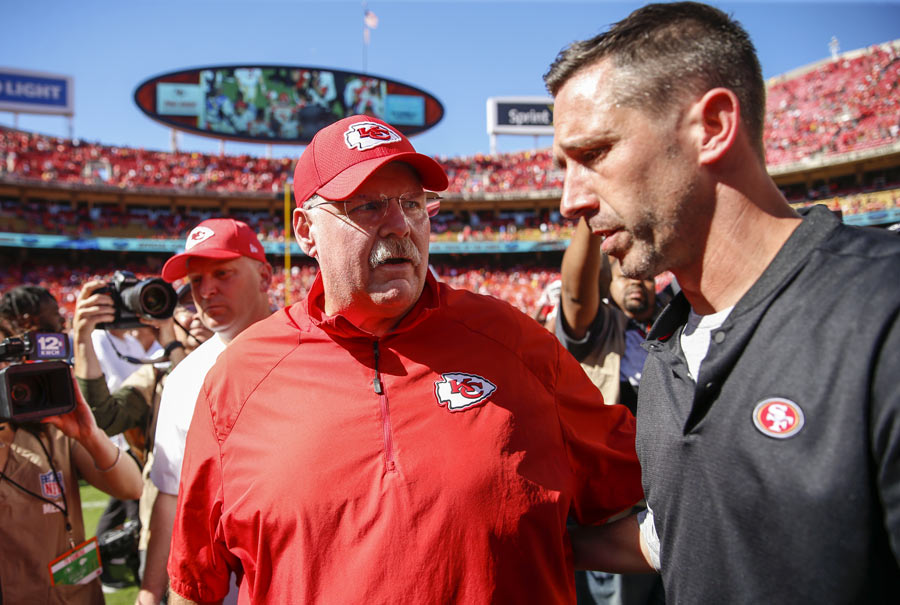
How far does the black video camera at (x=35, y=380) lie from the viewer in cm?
222

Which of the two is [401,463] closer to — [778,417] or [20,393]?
[778,417]

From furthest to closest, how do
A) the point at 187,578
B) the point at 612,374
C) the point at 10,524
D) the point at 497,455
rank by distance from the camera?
the point at 612,374 → the point at 10,524 → the point at 187,578 → the point at 497,455

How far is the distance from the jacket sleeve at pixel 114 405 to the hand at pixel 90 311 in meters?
0.29

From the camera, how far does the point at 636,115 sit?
1245 mm

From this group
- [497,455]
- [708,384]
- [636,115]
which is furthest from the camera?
[497,455]

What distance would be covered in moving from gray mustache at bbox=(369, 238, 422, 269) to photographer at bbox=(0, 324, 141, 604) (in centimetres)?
178

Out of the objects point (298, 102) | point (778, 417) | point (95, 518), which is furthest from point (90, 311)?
point (298, 102)

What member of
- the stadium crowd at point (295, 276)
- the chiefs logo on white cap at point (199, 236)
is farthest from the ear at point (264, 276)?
the stadium crowd at point (295, 276)

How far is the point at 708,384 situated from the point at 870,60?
40290 mm

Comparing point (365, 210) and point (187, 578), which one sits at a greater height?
point (365, 210)

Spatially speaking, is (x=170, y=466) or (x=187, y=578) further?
(x=170, y=466)

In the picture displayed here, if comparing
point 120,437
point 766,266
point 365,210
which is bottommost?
point 120,437

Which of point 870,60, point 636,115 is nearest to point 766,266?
point 636,115

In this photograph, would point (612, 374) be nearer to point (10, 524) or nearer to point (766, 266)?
point (766, 266)
